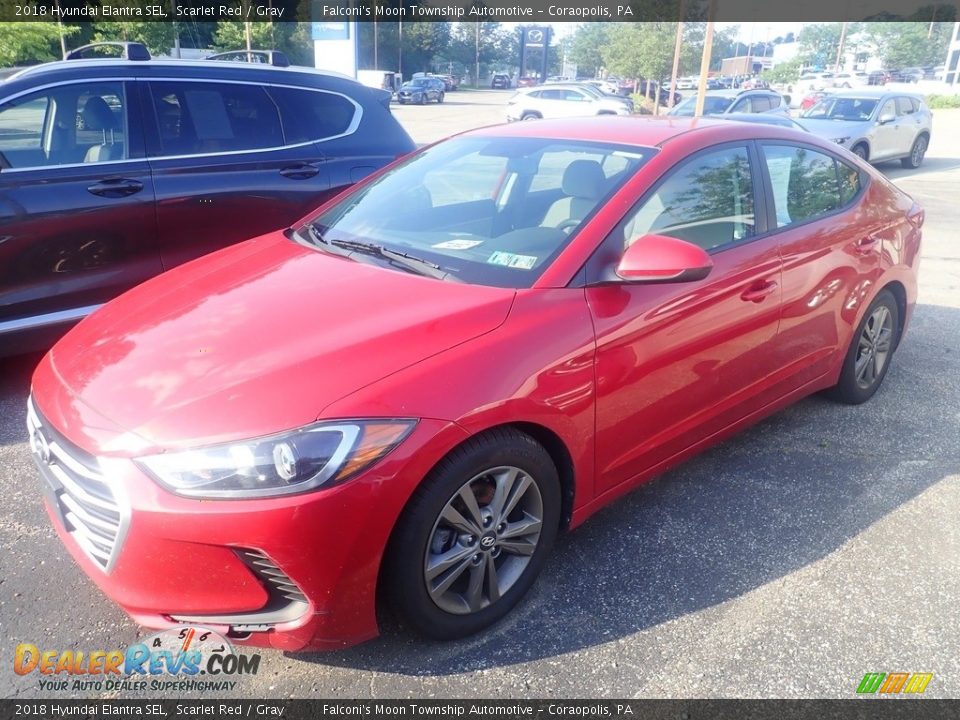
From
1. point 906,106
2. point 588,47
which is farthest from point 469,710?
point 588,47

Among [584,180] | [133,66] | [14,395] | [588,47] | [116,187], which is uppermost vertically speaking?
[588,47]

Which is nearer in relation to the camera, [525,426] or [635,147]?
[525,426]

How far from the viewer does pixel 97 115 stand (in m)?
4.62

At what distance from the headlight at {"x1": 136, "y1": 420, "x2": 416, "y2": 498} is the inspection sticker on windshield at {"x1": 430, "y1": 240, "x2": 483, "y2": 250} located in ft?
3.81

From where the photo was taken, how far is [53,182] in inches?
171

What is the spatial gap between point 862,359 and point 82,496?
399cm

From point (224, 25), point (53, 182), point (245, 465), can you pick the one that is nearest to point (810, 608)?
point (245, 465)

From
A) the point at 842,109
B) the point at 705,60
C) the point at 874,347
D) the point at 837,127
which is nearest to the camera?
the point at 874,347

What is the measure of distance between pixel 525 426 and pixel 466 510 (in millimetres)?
334

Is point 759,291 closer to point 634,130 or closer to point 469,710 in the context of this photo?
point 634,130

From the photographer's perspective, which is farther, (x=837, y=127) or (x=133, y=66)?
(x=837, y=127)

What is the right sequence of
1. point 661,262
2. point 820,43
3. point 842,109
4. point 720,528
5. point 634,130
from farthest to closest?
point 820,43 → point 842,109 → point 634,130 → point 720,528 → point 661,262

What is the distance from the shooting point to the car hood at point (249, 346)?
85.4 inches

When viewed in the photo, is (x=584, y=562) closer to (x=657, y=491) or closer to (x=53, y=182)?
(x=657, y=491)
